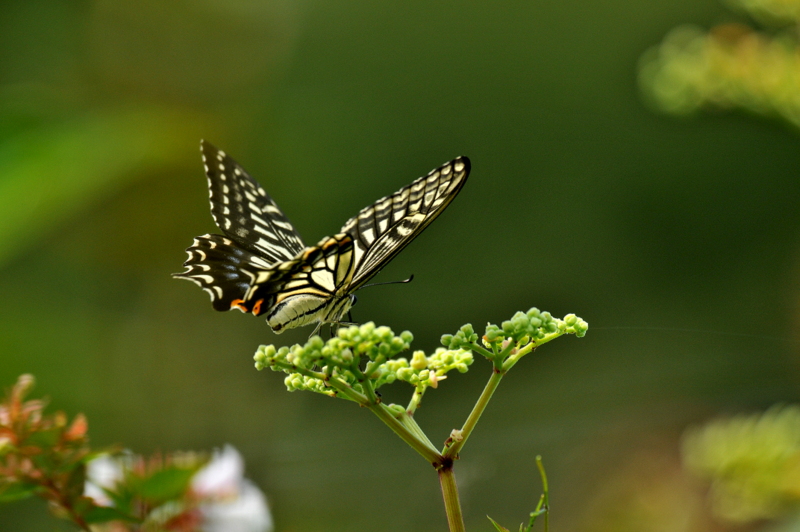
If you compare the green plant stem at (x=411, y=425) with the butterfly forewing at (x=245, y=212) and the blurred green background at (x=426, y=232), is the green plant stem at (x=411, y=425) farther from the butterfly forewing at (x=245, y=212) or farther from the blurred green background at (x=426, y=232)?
the blurred green background at (x=426, y=232)

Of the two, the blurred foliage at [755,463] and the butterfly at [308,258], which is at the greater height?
the butterfly at [308,258]

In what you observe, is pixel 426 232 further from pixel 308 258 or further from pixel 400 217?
pixel 308 258

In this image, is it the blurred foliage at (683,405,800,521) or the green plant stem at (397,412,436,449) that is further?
the blurred foliage at (683,405,800,521)

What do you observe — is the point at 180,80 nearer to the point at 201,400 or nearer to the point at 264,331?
the point at 264,331

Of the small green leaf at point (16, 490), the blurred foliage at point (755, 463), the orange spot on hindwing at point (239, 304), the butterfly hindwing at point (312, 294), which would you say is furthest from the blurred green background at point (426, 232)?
the small green leaf at point (16, 490)

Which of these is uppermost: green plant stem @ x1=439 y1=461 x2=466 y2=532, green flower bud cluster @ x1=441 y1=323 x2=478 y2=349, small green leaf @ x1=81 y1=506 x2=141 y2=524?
green flower bud cluster @ x1=441 y1=323 x2=478 y2=349

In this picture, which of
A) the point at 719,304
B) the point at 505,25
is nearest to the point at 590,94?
the point at 505,25

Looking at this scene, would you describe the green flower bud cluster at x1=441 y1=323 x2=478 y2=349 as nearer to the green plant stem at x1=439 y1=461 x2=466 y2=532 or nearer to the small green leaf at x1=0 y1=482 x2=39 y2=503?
the green plant stem at x1=439 y1=461 x2=466 y2=532

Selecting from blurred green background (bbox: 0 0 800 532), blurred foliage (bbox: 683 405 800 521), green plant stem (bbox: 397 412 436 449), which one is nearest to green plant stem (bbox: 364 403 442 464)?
green plant stem (bbox: 397 412 436 449)
